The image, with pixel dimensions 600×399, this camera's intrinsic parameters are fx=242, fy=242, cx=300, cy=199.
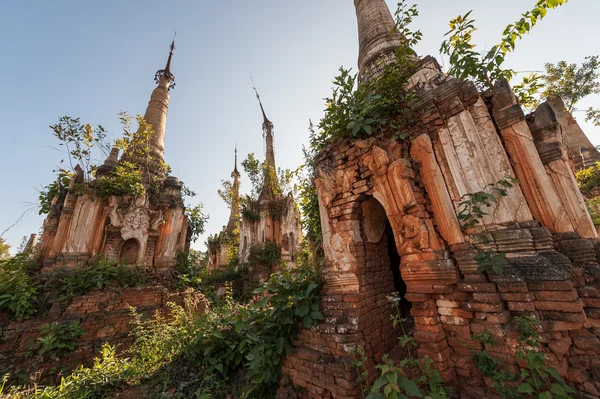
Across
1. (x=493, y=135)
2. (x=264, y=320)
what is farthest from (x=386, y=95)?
(x=264, y=320)

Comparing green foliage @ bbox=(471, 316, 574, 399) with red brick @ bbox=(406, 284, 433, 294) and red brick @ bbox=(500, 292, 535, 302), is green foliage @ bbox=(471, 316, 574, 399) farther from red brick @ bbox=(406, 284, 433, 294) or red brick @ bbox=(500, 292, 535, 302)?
red brick @ bbox=(406, 284, 433, 294)

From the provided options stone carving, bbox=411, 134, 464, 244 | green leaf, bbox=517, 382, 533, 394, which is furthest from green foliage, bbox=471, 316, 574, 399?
stone carving, bbox=411, 134, 464, 244

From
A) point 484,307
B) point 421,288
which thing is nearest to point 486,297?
point 484,307

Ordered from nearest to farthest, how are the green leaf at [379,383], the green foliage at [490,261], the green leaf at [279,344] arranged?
the green leaf at [379,383] < the green foliage at [490,261] < the green leaf at [279,344]

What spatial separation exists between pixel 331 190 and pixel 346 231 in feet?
2.21

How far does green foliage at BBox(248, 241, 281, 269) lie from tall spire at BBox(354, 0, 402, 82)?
8.14m

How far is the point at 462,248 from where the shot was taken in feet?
8.68

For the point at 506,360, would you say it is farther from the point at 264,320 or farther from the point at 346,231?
the point at 264,320

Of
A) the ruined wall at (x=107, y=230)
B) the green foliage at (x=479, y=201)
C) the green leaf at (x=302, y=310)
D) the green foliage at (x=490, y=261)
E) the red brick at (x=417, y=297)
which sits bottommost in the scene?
the green leaf at (x=302, y=310)

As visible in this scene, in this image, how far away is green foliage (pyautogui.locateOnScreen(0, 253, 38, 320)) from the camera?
19.4 feet

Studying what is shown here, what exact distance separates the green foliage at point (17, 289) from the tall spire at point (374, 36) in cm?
980

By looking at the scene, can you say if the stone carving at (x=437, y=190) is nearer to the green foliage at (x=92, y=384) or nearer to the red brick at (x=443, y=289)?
the red brick at (x=443, y=289)

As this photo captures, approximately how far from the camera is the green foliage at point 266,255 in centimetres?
1120

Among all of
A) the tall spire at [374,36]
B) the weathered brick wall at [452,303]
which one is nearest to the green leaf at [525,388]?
the weathered brick wall at [452,303]
